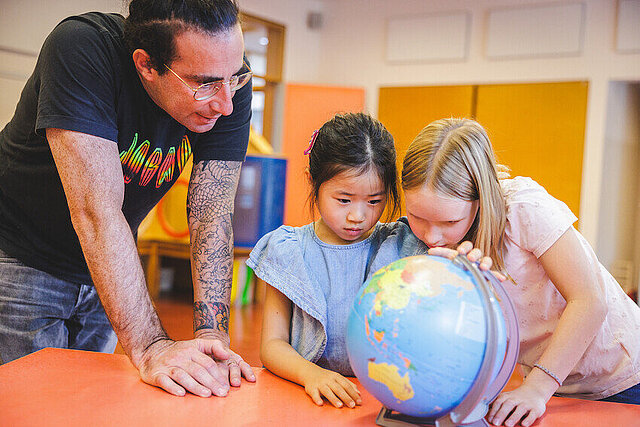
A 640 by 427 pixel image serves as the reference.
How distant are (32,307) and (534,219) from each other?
1.29 meters

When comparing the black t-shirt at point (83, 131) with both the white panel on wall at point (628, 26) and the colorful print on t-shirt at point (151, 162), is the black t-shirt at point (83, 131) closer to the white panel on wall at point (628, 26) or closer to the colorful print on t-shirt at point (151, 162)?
the colorful print on t-shirt at point (151, 162)

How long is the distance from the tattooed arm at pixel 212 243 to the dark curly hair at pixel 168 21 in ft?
1.24

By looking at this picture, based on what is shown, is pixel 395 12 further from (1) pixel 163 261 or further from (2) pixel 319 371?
(2) pixel 319 371

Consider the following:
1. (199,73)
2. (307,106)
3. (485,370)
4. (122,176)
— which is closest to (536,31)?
(307,106)

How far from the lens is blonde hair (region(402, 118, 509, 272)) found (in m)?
1.37

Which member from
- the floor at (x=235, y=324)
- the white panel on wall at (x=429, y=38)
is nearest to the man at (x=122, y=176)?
the floor at (x=235, y=324)

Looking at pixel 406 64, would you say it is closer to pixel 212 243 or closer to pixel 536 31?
pixel 536 31

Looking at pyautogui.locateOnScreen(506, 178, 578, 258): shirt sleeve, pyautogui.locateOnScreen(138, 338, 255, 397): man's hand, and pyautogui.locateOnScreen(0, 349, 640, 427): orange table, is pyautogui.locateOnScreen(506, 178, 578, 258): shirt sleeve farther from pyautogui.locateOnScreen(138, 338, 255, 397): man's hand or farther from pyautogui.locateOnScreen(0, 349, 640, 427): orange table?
pyautogui.locateOnScreen(138, 338, 255, 397): man's hand

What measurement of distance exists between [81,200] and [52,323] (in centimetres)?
51

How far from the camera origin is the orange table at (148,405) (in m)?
1.10

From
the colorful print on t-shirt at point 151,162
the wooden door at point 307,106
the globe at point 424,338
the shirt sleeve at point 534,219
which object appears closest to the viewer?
the globe at point 424,338

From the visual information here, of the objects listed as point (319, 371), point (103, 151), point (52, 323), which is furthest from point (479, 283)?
point (52, 323)

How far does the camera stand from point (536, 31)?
674cm

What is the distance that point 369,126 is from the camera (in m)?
1.55
